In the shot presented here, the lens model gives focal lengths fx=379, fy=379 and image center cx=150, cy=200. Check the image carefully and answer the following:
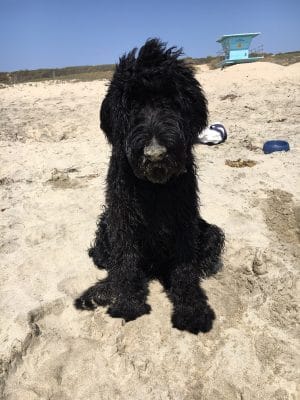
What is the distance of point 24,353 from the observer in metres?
3.04

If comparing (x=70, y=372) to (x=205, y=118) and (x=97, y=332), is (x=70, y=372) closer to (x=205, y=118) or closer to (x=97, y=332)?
(x=97, y=332)

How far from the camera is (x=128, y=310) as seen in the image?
3.37 m

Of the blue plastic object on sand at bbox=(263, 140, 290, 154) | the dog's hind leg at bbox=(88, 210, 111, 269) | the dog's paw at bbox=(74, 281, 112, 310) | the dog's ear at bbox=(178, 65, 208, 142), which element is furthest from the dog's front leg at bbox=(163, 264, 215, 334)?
the blue plastic object on sand at bbox=(263, 140, 290, 154)

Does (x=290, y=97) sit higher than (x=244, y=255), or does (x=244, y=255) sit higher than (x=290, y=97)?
(x=290, y=97)

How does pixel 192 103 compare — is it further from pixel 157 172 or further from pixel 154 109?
pixel 157 172

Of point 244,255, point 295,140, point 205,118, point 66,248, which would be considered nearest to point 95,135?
point 295,140

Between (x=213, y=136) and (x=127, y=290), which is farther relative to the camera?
(x=213, y=136)

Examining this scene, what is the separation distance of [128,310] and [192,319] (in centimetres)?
57

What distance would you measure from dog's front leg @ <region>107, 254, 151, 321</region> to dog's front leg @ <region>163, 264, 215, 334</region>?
0.31 meters

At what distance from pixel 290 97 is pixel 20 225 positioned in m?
10.2

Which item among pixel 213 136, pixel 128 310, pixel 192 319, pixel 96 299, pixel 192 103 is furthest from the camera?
pixel 213 136

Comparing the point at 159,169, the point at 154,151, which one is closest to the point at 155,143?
the point at 154,151

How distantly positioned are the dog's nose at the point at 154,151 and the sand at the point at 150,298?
5.24ft

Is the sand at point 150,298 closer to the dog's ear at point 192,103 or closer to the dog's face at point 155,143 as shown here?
the dog's face at point 155,143
